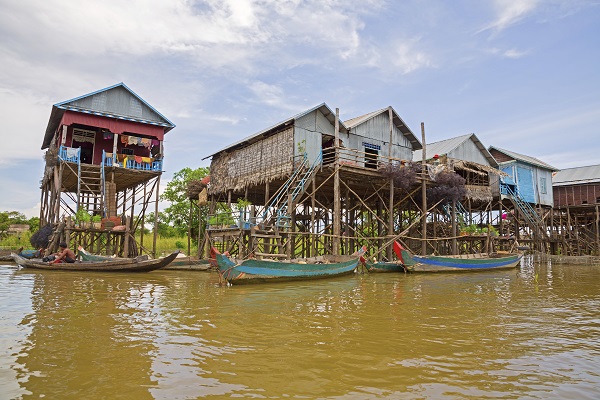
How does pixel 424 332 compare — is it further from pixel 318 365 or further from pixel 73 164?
pixel 73 164

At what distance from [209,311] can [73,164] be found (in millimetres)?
15609

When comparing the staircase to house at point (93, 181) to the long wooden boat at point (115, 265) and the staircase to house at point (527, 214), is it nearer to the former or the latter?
the long wooden boat at point (115, 265)

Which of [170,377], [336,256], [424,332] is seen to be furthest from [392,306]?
[336,256]

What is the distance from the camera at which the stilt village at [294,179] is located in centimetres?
1758

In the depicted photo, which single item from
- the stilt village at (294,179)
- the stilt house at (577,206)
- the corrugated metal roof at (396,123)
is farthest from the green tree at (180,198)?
the stilt house at (577,206)

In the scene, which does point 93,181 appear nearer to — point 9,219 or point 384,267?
point 384,267

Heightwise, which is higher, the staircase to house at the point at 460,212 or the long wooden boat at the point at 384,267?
the staircase to house at the point at 460,212

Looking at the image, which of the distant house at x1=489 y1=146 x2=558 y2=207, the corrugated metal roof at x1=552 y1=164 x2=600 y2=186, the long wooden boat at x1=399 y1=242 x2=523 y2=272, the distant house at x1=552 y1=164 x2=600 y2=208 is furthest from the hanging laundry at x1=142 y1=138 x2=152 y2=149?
the corrugated metal roof at x1=552 y1=164 x2=600 y2=186

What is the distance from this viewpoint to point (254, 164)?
20078 millimetres

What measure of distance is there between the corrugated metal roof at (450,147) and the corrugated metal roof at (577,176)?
7627mm

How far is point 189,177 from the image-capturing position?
1249 inches

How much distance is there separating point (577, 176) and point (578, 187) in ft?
4.42

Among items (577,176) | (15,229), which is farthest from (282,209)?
(15,229)

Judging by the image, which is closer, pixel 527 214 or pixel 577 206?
pixel 527 214
